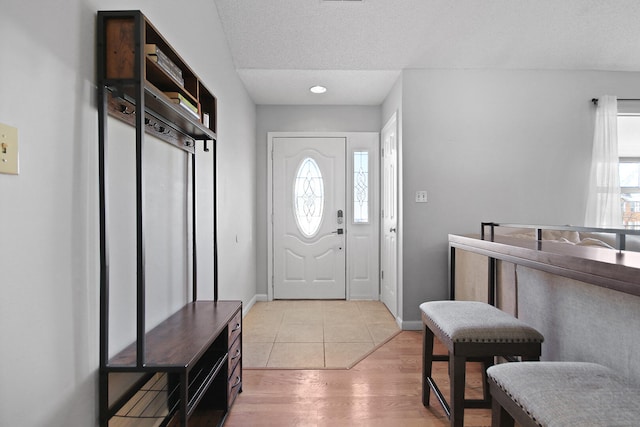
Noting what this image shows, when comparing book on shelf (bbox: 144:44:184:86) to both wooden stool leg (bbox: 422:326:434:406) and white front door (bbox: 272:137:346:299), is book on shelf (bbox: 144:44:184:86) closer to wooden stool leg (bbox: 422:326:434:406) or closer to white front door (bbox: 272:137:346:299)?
wooden stool leg (bbox: 422:326:434:406)

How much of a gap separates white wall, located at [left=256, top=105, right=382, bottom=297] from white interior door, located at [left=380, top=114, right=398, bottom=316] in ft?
1.28

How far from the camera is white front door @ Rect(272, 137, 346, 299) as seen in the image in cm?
435

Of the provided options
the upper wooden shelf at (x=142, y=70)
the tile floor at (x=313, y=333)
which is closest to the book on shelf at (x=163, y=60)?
the upper wooden shelf at (x=142, y=70)

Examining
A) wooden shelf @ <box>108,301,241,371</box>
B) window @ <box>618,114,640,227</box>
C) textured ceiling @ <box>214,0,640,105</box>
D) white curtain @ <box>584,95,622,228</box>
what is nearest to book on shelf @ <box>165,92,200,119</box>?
wooden shelf @ <box>108,301,241,371</box>

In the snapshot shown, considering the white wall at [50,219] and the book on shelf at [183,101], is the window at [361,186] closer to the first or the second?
the book on shelf at [183,101]

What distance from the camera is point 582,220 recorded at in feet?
10.8

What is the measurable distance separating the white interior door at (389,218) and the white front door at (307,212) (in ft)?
1.67

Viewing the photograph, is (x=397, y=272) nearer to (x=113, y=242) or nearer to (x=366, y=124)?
(x=366, y=124)

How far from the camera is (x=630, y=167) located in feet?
12.3

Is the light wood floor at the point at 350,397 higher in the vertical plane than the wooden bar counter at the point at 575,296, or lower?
lower

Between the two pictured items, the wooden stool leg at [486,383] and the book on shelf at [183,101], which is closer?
the book on shelf at [183,101]

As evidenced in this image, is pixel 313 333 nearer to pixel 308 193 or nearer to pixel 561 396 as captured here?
pixel 308 193

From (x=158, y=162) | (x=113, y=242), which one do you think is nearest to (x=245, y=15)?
(x=158, y=162)

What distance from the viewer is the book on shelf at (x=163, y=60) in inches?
54.2
